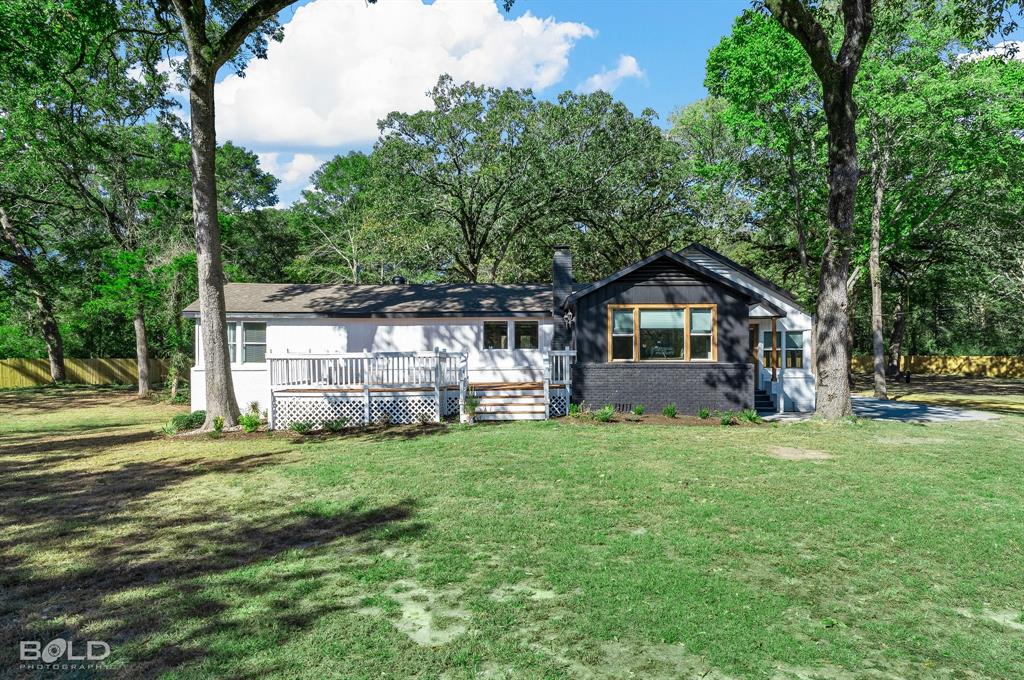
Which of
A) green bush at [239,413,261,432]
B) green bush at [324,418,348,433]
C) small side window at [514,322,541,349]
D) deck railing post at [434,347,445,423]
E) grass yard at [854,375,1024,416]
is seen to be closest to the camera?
green bush at [239,413,261,432]

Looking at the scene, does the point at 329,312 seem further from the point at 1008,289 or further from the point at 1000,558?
the point at 1008,289

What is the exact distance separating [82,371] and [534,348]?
1162 inches

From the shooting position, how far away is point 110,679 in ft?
12.0

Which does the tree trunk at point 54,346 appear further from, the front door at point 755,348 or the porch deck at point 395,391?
the front door at point 755,348

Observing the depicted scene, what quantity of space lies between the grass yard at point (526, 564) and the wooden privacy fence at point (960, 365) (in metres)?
34.7

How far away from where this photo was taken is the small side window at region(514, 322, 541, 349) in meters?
A: 19.5

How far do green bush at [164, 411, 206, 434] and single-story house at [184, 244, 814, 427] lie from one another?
5.61 feet

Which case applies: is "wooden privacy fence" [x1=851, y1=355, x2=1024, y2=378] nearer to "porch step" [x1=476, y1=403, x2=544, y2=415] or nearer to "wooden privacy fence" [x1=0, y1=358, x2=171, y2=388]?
"porch step" [x1=476, y1=403, x2=544, y2=415]

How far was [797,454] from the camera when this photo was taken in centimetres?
1106

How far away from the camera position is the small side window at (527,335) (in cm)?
1952

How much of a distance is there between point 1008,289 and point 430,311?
39.2 metres

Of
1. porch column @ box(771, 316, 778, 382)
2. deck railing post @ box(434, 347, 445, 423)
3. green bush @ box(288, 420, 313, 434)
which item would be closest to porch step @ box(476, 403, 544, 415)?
deck railing post @ box(434, 347, 445, 423)

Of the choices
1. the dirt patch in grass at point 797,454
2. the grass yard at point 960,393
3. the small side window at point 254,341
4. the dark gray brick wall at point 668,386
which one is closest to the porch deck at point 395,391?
the dark gray brick wall at point 668,386

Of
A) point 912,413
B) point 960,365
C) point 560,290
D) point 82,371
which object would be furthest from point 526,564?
point 960,365
